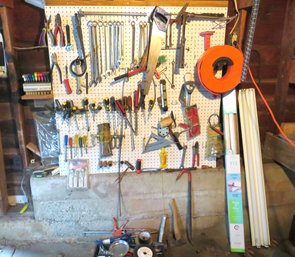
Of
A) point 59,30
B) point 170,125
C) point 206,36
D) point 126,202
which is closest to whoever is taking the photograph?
point 59,30

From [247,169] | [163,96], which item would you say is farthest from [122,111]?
[247,169]

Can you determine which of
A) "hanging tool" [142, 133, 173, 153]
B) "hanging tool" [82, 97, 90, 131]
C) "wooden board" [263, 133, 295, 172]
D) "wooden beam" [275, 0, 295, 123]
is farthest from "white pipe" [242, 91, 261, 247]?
"hanging tool" [82, 97, 90, 131]

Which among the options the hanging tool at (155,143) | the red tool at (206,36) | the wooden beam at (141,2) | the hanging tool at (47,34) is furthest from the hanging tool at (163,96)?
the hanging tool at (47,34)

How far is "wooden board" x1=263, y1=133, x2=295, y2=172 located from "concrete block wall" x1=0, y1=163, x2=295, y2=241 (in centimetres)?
9

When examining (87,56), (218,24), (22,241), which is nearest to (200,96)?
(218,24)

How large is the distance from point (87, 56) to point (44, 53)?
321 mm

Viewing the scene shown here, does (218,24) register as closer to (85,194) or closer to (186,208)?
(186,208)

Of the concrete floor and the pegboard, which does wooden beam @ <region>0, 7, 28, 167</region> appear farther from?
the concrete floor

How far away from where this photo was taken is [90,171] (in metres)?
1.87

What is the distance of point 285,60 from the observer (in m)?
1.93

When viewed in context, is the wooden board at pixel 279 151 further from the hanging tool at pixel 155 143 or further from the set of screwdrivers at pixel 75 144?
the set of screwdrivers at pixel 75 144

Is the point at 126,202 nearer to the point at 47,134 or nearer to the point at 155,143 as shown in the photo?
the point at 155,143

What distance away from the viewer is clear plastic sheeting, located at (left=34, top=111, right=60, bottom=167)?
1824 mm

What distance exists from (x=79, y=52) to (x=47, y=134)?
60 centimetres
